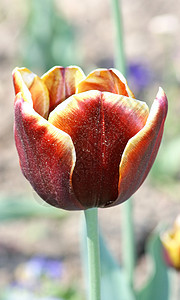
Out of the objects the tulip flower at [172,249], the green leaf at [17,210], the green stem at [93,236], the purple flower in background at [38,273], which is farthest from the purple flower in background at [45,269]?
the green stem at [93,236]

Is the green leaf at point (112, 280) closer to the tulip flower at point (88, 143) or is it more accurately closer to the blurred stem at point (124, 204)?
the blurred stem at point (124, 204)

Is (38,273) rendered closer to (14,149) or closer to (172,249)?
(172,249)

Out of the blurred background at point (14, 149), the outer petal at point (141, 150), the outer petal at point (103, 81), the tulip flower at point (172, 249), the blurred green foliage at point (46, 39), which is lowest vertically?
the blurred background at point (14, 149)

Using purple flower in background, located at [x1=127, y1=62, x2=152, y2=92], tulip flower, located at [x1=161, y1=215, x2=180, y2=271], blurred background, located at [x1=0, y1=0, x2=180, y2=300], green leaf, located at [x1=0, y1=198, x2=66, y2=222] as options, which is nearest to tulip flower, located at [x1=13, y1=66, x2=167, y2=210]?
tulip flower, located at [x1=161, y1=215, x2=180, y2=271]

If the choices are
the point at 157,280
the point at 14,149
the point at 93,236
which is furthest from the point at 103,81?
the point at 14,149

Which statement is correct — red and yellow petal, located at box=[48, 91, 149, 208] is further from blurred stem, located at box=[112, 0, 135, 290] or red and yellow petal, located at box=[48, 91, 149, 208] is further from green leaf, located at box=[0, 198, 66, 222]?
green leaf, located at box=[0, 198, 66, 222]
